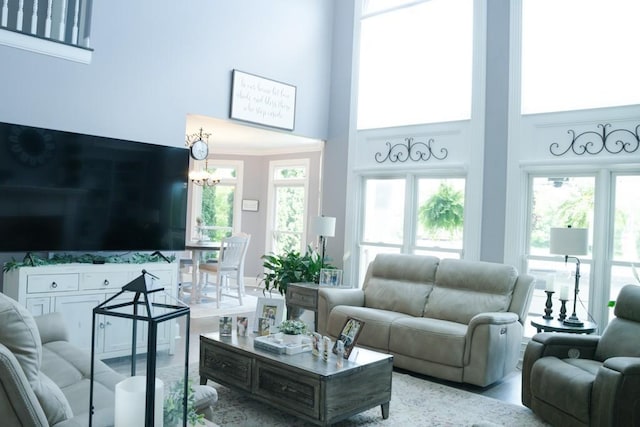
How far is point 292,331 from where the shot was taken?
3600mm

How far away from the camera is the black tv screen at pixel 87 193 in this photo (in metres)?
4.00

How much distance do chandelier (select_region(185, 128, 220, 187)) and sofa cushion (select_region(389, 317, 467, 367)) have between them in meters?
3.33

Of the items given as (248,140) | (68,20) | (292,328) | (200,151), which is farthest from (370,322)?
(248,140)

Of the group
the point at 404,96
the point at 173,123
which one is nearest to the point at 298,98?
the point at 404,96

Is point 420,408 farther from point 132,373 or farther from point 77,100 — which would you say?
point 77,100

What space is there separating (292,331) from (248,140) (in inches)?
204

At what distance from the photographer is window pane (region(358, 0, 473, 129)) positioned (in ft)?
19.0

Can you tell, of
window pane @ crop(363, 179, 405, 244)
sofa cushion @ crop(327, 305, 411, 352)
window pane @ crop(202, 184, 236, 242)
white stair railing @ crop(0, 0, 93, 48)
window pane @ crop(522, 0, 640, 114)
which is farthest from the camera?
window pane @ crop(202, 184, 236, 242)

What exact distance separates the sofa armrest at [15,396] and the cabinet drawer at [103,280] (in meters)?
2.78

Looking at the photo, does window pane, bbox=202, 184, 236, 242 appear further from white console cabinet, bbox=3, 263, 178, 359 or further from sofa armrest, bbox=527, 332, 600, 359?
sofa armrest, bbox=527, 332, 600, 359

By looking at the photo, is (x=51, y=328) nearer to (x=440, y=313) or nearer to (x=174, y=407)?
(x=174, y=407)

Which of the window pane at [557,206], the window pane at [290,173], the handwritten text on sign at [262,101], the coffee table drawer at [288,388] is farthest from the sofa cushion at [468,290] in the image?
the window pane at [290,173]

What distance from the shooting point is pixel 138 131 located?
492cm

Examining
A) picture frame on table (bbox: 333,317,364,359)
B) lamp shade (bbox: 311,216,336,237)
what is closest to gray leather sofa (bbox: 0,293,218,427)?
picture frame on table (bbox: 333,317,364,359)
